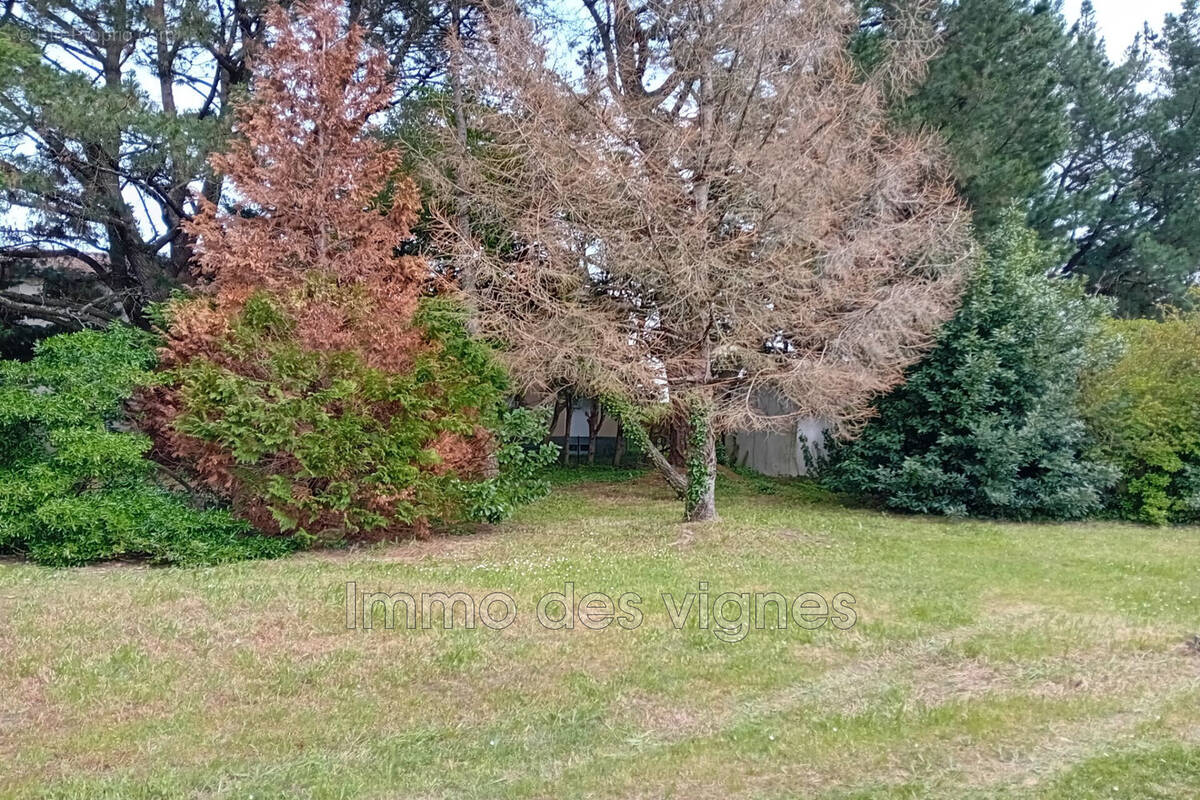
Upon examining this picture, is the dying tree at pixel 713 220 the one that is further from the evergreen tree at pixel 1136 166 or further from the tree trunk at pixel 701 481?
the evergreen tree at pixel 1136 166

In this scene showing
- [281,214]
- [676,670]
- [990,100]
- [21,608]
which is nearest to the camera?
[676,670]

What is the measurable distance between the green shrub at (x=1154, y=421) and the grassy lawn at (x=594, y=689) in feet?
14.6

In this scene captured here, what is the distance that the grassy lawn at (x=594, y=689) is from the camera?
3.44 m

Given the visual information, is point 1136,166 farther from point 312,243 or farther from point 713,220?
point 312,243

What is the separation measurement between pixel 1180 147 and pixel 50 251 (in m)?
23.5

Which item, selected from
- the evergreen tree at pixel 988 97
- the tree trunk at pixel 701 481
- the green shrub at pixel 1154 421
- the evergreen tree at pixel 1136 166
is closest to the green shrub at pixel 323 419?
the tree trunk at pixel 701 481

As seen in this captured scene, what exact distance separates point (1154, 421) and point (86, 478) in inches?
522

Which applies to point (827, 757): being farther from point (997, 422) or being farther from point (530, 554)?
point (997, 422)

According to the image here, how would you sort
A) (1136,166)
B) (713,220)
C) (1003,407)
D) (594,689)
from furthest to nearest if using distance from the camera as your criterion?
(1136,166)
(1003,407)
(713,220)
(594,689)

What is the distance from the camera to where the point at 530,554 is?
8148 millimetres

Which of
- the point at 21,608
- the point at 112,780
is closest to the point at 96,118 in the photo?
the point at 21,608

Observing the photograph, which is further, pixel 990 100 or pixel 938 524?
pixel 990 100

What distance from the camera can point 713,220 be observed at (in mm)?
8922

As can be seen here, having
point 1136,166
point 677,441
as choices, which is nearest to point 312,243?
point 677,441
